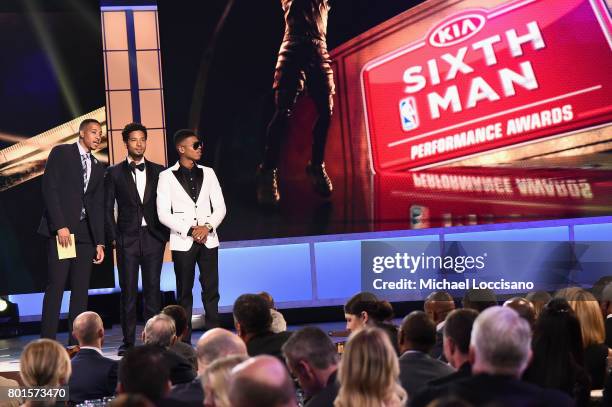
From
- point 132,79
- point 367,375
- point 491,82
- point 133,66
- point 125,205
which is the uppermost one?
point 133,66

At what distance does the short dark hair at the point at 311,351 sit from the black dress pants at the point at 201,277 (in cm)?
317

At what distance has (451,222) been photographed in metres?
8.01

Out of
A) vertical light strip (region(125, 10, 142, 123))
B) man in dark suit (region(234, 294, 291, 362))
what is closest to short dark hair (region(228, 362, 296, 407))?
man in dark suit (region(234, 294, 291, 362))

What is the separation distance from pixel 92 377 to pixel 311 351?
Answer: 5.10 feet

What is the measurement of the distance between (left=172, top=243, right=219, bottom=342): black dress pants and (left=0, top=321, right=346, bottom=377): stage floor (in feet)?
1.99

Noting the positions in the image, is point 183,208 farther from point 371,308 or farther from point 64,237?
point 371,308

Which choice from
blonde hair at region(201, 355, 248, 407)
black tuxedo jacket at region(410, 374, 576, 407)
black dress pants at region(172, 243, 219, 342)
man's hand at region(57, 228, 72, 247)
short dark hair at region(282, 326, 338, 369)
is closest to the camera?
black tuxedo jacket at region(410, 374, 576, 407)

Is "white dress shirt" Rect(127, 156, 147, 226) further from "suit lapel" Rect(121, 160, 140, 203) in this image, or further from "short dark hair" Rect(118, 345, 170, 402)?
"short dark hair" Rect(118, 345, 170, 402)

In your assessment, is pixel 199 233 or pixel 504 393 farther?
pixel 199 233

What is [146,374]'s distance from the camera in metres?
3.15

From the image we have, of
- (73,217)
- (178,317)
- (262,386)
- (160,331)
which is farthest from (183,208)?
(262,386)

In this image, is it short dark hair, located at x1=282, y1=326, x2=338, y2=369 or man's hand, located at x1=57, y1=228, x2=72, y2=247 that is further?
man's hand, located at x1=57, y1=228, x2=72, y2=247

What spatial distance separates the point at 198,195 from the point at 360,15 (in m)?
2.40

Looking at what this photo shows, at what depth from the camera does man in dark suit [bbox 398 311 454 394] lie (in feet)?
12.6
